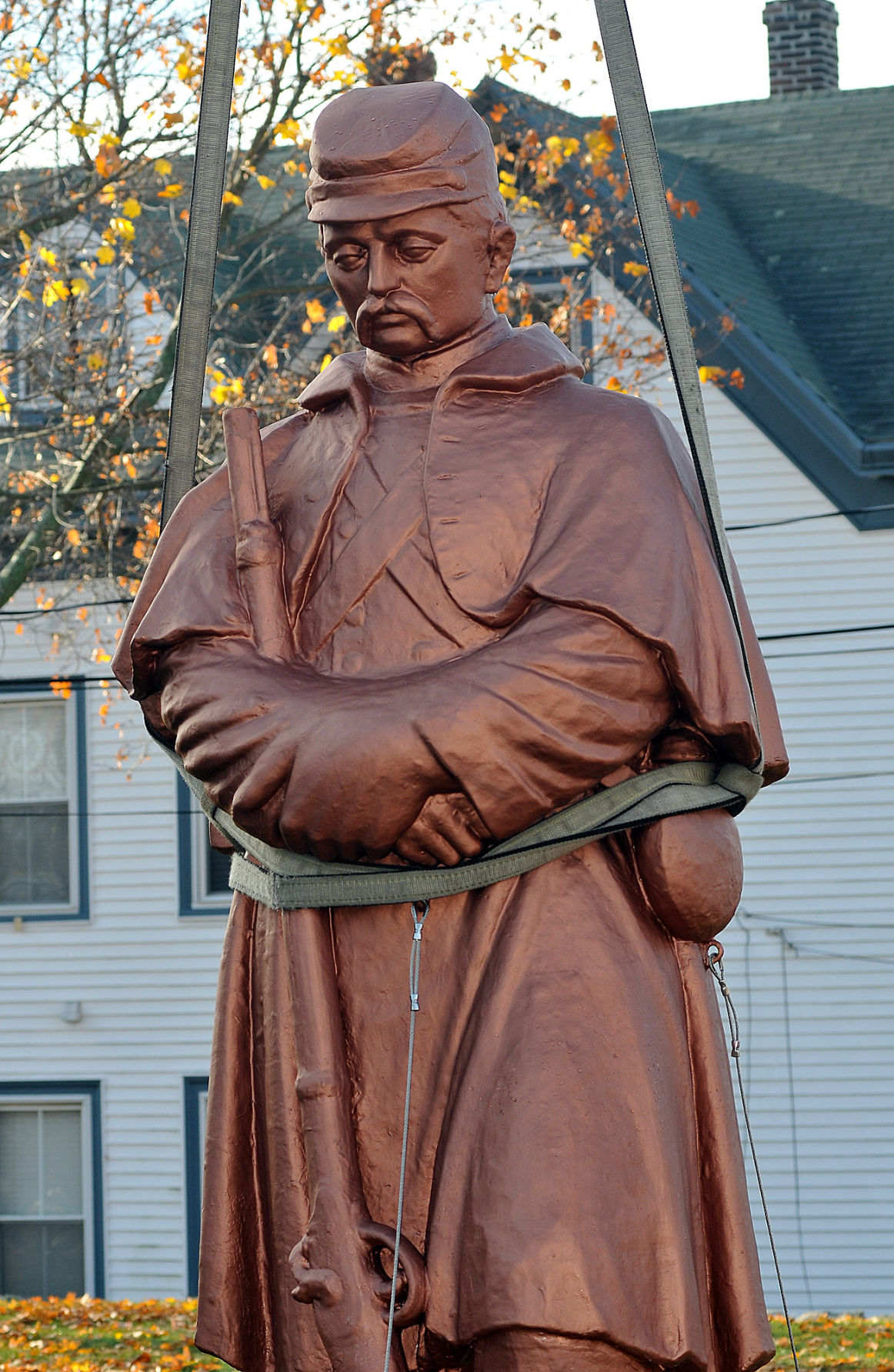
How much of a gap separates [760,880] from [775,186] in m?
6.36

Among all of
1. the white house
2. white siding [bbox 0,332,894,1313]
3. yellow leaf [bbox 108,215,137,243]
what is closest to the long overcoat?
yellow leaf [bbox 108,215,137,243]

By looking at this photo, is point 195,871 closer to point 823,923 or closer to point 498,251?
point 823,923

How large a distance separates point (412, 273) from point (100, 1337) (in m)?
8.53

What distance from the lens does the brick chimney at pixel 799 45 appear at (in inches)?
772

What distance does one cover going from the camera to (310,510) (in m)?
3.53

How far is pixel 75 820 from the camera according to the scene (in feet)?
53.4

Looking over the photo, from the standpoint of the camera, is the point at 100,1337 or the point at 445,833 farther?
the point at 100,1337

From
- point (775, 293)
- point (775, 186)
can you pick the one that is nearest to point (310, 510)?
point (775, 293)

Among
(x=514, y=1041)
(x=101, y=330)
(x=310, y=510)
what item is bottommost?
(x=514, y=1041)

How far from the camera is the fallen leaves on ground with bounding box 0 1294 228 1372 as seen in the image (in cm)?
955

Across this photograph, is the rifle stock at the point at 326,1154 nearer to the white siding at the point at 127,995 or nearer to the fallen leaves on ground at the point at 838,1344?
the fallen leaves on ground at the point at 838,1344

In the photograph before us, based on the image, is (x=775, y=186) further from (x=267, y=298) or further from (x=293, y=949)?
(x=293, y=949)

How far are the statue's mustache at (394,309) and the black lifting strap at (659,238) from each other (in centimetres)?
37

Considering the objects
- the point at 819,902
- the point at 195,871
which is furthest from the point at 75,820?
the point at 819,902
